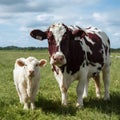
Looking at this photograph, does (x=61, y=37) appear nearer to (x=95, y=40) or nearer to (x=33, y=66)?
(x=33, y=66)

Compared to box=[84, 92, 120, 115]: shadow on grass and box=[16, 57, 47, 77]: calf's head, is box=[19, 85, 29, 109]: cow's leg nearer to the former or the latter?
box=[16, 57, 47, 77]: calf's head

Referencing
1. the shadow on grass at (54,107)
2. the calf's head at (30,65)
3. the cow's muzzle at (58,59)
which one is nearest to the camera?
the cow's muzzle at (58,59)

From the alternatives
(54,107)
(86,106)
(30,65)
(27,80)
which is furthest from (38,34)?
(86,106)

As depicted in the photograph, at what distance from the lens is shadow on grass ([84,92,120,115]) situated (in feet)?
32.4

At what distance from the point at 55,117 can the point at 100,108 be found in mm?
1414

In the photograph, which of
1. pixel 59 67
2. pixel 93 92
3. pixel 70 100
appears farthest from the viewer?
pixel 93 92

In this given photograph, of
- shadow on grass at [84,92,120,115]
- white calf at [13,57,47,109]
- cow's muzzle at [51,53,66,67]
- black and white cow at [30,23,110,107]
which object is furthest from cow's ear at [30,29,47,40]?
shadow on grass at [84,92,120,115]

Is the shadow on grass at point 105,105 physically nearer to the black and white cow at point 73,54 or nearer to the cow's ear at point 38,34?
the black and white cow at point 73,54

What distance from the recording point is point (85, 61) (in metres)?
10.4

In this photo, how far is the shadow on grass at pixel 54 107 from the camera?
9688 mm

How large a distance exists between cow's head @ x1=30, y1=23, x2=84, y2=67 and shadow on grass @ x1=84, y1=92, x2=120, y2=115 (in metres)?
A: 1.53

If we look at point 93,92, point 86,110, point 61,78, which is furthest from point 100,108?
point 93,92

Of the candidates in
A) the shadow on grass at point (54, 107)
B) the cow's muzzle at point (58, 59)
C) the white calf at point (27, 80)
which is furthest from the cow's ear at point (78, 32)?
the shadow on grass at point (54, 107)

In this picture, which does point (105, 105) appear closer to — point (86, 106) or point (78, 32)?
point (86, 106)
